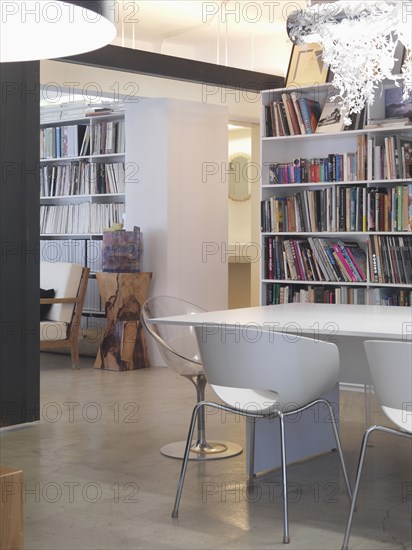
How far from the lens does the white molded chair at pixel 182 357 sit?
473cm

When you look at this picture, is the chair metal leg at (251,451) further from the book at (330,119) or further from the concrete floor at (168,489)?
the book at (330,119)

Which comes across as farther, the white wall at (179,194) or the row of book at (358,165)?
the white wall at (179,194)

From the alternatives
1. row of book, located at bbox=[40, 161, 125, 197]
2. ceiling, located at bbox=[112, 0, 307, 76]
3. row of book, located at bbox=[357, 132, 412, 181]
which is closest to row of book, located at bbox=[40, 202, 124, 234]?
row of book, located at bbox=[40, 161, 125, 197]

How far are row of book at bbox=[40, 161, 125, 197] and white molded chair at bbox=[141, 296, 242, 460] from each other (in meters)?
4.07

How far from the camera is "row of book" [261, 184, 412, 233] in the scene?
670 centimetres

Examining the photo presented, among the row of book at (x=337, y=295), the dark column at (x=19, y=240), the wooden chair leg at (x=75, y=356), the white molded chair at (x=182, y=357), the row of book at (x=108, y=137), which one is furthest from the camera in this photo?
the row of book at (x=108, y=137)

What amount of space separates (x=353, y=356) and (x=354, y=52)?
189 centimetres

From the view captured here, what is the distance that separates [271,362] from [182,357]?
1.28m

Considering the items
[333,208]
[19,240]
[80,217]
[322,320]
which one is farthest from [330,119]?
[322,320]

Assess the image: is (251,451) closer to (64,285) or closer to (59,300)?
(59,300)

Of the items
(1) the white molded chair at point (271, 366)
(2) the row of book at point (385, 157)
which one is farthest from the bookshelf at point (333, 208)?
(1) the white molded chair at point (271, 366)

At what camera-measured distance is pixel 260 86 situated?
8148 mm

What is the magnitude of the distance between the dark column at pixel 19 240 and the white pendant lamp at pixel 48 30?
346cm

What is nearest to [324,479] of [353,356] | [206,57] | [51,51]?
[353,356]
